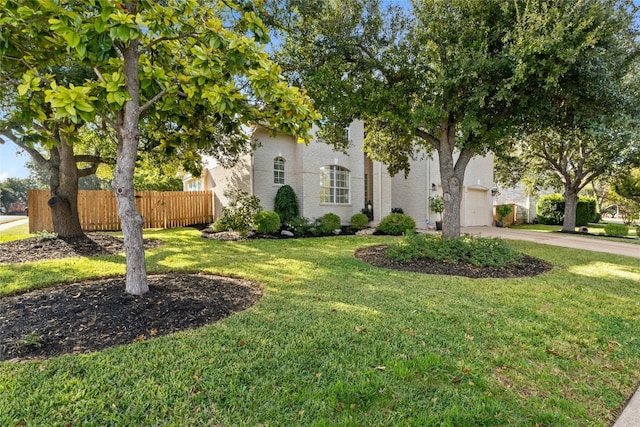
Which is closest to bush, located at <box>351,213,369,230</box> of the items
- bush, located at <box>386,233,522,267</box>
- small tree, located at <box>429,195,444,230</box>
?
small tree, located at <box>429,195,444,230</box>

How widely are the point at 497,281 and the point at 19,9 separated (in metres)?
7.47

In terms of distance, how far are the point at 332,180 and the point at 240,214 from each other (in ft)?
16.9

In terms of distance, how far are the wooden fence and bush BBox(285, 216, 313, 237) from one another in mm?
6245

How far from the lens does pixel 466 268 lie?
22.3ft

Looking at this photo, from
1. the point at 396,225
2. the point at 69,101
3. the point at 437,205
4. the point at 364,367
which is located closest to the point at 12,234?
the point at 69,101

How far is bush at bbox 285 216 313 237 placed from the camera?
40.2 feet

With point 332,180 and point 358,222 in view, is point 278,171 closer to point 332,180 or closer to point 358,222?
point 332,180

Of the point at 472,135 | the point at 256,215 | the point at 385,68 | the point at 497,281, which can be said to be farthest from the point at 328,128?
the point at 497,281

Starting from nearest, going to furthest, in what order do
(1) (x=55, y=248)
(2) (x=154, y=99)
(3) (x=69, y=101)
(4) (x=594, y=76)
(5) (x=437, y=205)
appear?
(3) (x=69, y=101) → (2) (x=154, y=99) → (4) (x=594, y=76) → (1) (x=55, y=248) → (5) (x=437, y=205)

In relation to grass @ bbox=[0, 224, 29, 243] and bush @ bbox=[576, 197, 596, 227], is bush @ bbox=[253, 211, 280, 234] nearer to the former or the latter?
grass @ bbox=[0, 224, 29, 243]

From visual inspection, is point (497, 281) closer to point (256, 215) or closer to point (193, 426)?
point (193, 426)

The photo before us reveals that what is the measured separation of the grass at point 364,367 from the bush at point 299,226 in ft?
23.6

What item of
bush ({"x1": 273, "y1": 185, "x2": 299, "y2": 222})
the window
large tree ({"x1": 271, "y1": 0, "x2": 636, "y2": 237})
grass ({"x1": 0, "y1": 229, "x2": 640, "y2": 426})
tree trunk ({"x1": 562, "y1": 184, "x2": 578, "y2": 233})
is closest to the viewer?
grass ({"x1": 0, "y1": 229, "x2": 640, "y2": 426})

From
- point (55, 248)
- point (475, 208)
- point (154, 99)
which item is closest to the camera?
point (154, 99)
